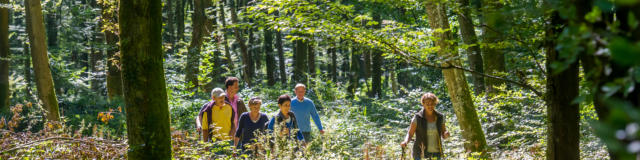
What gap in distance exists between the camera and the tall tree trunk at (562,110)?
149 inches

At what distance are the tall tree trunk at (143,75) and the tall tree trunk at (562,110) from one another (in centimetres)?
285

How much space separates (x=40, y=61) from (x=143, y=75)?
9.12 metres

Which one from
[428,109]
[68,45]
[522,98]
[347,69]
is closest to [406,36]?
[428,109]

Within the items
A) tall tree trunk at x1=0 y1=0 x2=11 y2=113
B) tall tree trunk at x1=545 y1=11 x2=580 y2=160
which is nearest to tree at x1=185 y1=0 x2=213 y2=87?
tall tree trunk at x1=0 y1=0 x2=11 y2=113

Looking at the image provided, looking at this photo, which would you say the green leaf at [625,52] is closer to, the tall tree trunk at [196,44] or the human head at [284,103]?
the human head at [284,103]

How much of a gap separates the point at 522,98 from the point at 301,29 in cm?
406

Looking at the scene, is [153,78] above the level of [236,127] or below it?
above

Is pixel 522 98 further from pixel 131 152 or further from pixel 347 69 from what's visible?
pixel 347 69

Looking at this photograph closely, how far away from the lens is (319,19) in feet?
23.4

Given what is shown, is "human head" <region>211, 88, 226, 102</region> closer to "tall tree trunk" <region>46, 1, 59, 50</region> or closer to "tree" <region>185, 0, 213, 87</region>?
"tree" <region>185, 0, 213, 87</region>

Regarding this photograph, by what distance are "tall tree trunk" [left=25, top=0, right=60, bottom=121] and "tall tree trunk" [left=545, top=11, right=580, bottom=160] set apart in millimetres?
10720

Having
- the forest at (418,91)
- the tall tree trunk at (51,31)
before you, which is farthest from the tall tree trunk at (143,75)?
the tall tree trunk at (51,31)

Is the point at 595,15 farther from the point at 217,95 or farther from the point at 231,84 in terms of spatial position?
the point at 231,84

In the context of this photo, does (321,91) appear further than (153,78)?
Yes
